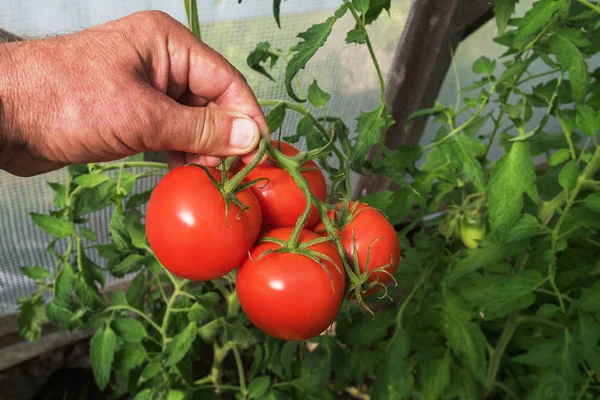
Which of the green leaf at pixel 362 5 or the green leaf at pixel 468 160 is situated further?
the green leaf at pixel 468 160

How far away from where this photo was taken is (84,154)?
61 centimetres

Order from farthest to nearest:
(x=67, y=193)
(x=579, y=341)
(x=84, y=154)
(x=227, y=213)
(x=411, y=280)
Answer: (x=411, y=280), (x=67, y=193), (x=579, y=341), (x=84, y=154), (x=227, y=213)

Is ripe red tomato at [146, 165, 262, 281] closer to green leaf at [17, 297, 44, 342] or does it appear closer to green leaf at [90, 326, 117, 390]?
green leaf at [90, 326, 117, 390]

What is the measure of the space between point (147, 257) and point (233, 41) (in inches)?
19.6

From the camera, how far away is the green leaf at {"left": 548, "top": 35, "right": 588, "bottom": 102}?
73 centimetres

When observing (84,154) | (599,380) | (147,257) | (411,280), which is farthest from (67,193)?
(599,380)

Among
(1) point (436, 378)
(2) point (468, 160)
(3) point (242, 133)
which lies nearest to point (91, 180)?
(3) point (242, 133)

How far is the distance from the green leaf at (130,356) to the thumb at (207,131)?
0.51 meters

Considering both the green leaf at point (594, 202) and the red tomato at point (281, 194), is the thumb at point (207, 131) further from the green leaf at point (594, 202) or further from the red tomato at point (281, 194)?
the green leaf at point (594, 202)

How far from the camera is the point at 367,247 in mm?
541

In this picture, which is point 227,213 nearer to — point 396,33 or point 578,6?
point 578,6

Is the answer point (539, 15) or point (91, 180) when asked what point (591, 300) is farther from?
point (91, 180)

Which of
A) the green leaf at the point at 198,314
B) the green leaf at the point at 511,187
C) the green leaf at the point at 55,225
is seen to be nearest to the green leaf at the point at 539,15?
the green leaf at the point at 511,187

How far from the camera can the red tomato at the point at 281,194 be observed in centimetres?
56
